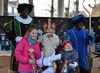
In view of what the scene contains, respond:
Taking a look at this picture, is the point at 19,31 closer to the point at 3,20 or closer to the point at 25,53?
the point at 25,53

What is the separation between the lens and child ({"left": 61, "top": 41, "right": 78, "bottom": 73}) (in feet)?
22.5

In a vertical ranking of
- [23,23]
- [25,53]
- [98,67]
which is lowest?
[98,67]

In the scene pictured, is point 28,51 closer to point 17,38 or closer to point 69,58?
point 17,38

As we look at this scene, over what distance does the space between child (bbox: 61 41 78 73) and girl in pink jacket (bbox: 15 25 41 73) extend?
561 mm

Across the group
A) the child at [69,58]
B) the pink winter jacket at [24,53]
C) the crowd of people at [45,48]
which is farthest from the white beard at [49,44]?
the pink winter jacket at [24,53]

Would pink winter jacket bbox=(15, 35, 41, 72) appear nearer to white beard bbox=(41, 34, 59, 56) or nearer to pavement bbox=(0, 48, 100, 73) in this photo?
white beard bbox=(41, 34, 59, 56)

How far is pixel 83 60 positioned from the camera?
A: 7.24 metres

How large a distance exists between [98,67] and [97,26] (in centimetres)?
93

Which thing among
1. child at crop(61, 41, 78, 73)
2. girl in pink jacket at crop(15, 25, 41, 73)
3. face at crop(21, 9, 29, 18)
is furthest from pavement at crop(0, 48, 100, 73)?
girl in pink jacket at crop(15, 25, 41, 73)

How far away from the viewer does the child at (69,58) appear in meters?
6.86

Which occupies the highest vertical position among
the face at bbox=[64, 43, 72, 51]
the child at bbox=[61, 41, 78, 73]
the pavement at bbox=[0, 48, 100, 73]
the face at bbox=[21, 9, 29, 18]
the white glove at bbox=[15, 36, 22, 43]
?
the face at bbox=[21, 9, 29, 18]

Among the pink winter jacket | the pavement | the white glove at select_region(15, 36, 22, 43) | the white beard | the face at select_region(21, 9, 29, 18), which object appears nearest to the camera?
the pink winter jacket

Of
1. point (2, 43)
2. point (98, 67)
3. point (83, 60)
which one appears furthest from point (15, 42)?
point (98, 67)

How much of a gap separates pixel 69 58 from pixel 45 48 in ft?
1.45
